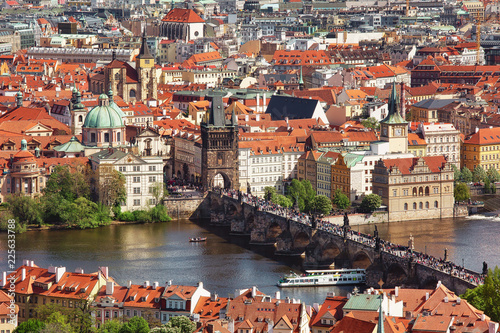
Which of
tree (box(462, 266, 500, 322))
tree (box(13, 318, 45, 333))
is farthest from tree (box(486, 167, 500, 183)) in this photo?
tree (box(13, 318, 45, 333))

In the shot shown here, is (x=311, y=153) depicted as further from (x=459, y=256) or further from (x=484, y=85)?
(x=484, y=85)

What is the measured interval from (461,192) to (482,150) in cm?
1190

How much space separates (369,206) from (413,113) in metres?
38.4

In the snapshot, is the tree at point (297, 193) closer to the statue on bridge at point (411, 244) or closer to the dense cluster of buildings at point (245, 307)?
the statue on bridge at point (411, 244)

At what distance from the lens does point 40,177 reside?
117 meters

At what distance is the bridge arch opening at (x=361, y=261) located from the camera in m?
93.4

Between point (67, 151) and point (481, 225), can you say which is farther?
point (67, 151)

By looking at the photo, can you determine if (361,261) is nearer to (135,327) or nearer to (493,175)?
(135,327)

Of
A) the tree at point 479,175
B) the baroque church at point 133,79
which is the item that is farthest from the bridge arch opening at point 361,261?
the baroque church at point 133,79

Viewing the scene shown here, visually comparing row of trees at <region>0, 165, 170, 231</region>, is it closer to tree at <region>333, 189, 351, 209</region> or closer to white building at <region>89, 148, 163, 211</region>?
white building at <region>89, 148, 163, 211</region>

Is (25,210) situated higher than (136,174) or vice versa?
(136,174)

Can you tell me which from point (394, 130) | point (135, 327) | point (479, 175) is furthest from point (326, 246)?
point (479, 175)

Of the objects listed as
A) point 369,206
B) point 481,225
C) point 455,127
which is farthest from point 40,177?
point 455,127

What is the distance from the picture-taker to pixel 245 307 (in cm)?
7212
